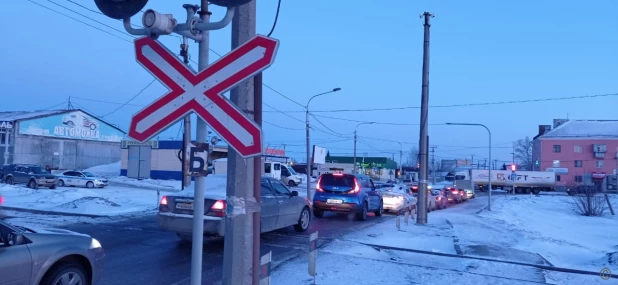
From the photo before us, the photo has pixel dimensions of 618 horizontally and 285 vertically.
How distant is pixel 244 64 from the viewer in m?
3.03

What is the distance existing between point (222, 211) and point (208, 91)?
7.94 meters

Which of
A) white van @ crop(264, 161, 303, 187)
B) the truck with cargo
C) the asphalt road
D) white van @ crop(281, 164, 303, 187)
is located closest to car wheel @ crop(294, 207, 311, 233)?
the asphalt road

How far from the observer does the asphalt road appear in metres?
8.32

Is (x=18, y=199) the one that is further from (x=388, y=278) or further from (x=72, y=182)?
(x=388, y=278)

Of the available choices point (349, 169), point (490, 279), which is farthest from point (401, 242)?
point (349, 169)

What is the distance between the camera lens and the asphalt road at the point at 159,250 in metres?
8.32

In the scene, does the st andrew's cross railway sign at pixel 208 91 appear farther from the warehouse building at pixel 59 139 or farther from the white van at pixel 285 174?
the warehouse building at pixel 59 139

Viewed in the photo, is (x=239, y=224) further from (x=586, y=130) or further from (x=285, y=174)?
(x=586, y=130)

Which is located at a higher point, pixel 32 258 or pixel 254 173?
pixel 254 173

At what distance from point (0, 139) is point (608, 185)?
177 ft

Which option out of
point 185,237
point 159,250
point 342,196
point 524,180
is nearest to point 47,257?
point 159,250

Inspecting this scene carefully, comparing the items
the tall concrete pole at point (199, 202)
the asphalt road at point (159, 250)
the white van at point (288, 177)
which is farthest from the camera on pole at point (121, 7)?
the white van at point (288, 177)

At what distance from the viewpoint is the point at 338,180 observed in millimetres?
19734

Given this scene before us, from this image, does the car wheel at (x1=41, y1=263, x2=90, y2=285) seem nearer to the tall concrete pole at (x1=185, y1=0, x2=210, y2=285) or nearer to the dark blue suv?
the tall concrete pole at (x1=185, y1=0, x2=210, y2=285)
